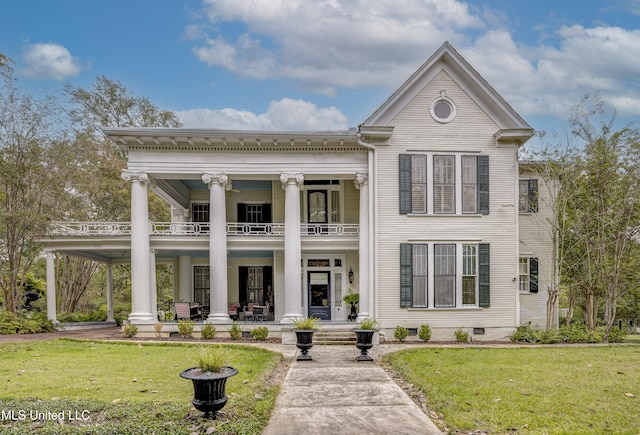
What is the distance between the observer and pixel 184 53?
2078 cm

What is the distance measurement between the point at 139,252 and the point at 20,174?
675cm

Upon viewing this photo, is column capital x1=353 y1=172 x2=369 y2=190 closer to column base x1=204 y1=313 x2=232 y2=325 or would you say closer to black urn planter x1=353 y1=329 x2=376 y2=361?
black urn planter x1=353 y1=329 x2=376 y2=361

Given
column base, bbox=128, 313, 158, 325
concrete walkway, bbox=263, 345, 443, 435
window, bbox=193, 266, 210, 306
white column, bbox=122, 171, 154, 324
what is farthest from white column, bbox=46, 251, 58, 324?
concrete walkway, bbox=263, 345, 443, 435

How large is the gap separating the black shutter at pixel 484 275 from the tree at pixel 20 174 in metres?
17.1

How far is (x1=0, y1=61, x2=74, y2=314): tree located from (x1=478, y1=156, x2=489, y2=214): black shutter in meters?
17.1

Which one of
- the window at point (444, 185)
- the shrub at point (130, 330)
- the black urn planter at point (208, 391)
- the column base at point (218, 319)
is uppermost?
the window at point (444, 185)

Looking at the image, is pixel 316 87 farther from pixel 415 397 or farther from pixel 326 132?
pixel 415 397

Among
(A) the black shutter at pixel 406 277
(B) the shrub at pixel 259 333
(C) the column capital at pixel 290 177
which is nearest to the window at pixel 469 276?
(A) the black shutter at pixel 406 277

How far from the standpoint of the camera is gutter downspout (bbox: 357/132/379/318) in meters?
14.8

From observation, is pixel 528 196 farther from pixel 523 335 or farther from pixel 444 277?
pixel 523 335

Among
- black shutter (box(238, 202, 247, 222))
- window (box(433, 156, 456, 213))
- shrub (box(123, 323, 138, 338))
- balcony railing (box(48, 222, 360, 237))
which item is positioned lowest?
shrub (box(123, 323, 138, 338))

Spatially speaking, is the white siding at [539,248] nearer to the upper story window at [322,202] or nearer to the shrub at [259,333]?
the upper story window at [322,202]

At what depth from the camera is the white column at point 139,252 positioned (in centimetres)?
1489

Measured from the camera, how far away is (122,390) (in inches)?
274
